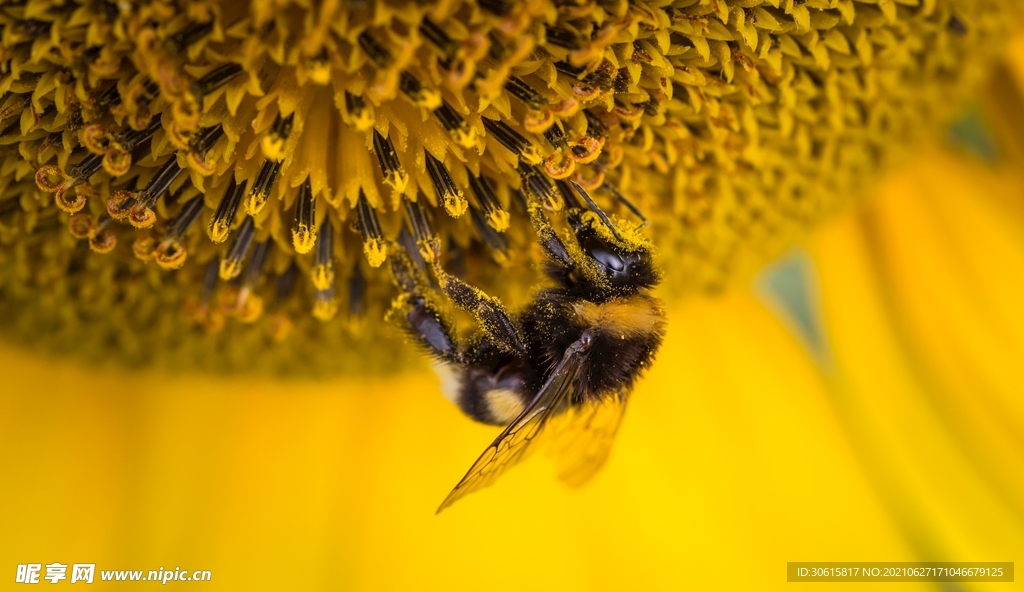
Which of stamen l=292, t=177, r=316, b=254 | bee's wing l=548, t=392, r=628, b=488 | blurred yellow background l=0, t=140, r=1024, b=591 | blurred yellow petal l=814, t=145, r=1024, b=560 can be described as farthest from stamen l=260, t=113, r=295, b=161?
blurred yellow petal l=814, t=145, r=1024, b=560

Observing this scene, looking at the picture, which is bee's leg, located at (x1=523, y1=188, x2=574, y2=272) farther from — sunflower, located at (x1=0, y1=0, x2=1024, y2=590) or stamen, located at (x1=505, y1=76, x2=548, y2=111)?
stamen, located at (x1=505, y1=76, x2=548, y2=111)

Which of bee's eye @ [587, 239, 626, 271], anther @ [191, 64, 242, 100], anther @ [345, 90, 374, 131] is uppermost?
anther @ [191, 64, 242, 100]

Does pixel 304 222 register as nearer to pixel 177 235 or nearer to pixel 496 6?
pixel 177 235

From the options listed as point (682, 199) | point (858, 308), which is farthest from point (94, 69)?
point (858, 308)

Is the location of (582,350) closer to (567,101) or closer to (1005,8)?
(567,101)

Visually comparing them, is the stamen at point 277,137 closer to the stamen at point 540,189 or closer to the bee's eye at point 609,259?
the stamen at point 540,189

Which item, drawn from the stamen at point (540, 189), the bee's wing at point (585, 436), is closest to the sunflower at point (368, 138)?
the stamen at point (540, 189)
